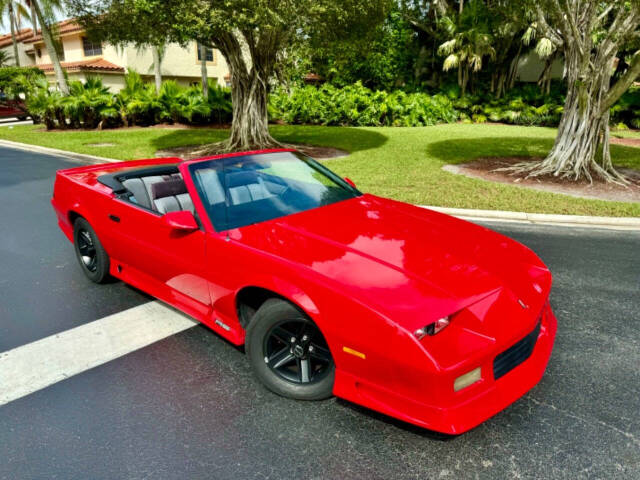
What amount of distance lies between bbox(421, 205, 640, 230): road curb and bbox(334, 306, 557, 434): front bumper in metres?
5.12

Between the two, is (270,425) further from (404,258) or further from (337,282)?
(404,258)

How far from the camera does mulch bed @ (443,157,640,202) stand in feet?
29.9

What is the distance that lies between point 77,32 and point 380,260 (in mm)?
40576

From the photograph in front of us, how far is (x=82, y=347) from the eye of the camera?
3.67 metres

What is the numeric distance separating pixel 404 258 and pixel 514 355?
84 centimetres

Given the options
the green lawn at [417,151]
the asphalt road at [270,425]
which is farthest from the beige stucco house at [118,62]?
the asphalt road at [270,425]

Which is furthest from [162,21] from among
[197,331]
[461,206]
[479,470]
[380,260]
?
[479,470]

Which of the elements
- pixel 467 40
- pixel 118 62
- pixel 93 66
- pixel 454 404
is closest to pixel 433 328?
pixel 454 404

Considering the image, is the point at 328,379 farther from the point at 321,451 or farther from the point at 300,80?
→ the point at 300,80

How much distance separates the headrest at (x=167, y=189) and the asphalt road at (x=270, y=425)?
48.0 inches

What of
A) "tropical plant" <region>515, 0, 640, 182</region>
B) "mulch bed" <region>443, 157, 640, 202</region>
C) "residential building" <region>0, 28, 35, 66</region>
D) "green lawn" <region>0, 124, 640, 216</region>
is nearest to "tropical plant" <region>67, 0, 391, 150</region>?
"green lawn" <region>0, 124, 640, 216</region>

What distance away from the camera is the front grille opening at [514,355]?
2.50 m

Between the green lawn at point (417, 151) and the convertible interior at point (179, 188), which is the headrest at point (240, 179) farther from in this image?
the green lawn at point (417, 151)

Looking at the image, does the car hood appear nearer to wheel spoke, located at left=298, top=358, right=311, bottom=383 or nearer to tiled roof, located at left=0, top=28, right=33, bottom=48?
wheel spoke, located at left=298, top=358, right=311, bottom=383
